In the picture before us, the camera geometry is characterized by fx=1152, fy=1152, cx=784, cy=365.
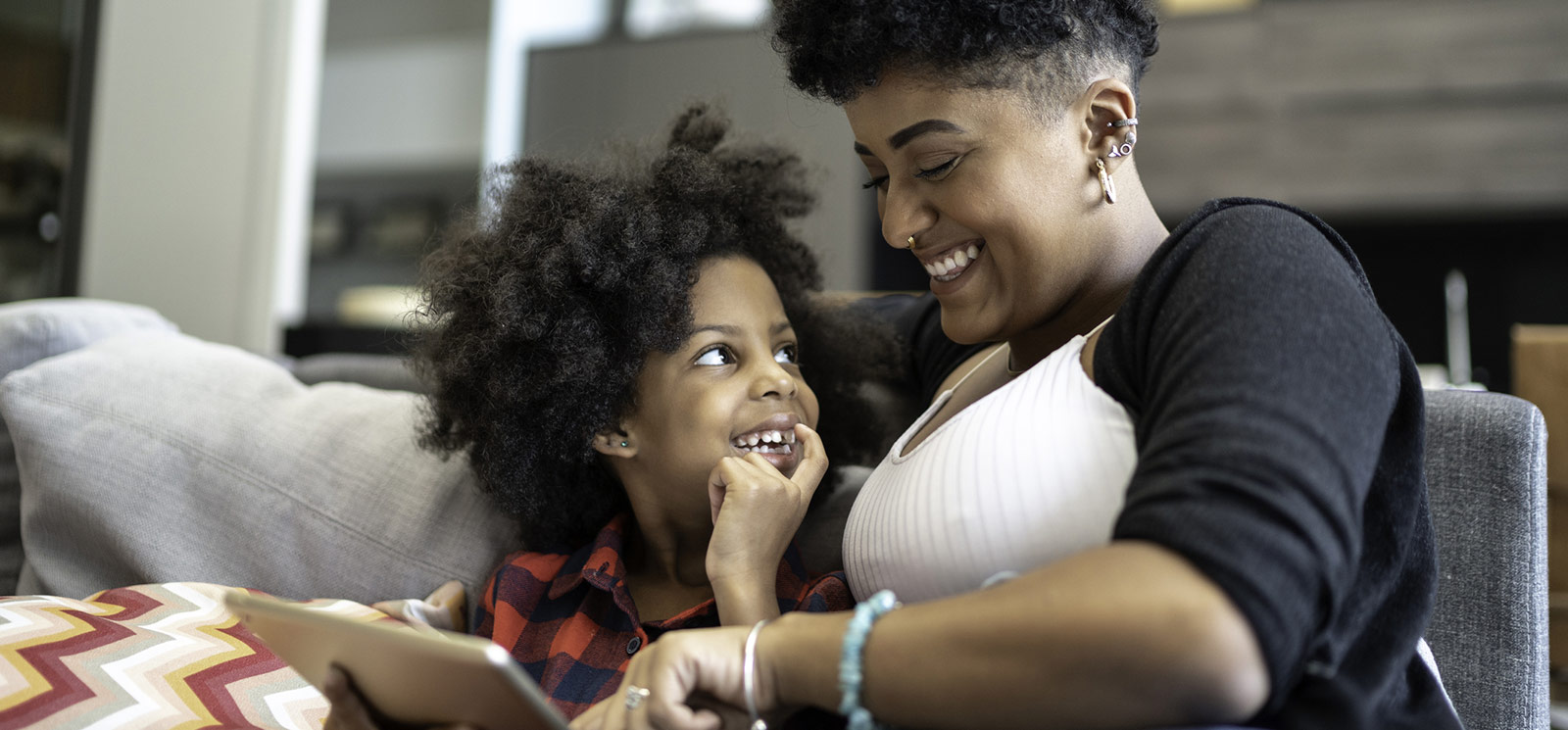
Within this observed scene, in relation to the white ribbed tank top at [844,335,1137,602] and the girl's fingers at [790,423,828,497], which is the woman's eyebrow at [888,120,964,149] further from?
the girl's fingers at [790,423,828,497]

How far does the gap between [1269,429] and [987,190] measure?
0.46m

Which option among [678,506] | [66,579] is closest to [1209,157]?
[678,506]

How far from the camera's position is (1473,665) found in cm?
130

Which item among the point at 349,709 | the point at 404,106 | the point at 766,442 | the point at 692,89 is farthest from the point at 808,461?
the point at 404,106

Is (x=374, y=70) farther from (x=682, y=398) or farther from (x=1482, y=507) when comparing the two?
(x=1482, y=507)

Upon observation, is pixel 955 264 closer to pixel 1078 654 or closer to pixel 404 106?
pixel 1078 654

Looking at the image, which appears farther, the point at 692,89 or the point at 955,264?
the point at 692,89

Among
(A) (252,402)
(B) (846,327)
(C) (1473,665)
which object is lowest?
(C) (1473,665)

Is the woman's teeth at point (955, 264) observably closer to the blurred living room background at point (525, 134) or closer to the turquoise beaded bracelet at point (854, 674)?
the turquoise beaded bracelet at point (854, 674)

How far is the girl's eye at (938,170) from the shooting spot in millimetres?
1153

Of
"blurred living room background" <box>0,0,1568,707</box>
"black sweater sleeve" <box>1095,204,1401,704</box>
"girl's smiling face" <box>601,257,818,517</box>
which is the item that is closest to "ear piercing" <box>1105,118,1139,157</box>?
"black sweater sleeve" <box>1095,204,1401,704</box>

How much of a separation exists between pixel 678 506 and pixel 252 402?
0.68m

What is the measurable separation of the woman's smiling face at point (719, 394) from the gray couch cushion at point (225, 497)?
31 centimetres

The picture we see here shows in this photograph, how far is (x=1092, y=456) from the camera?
922 millimetres
